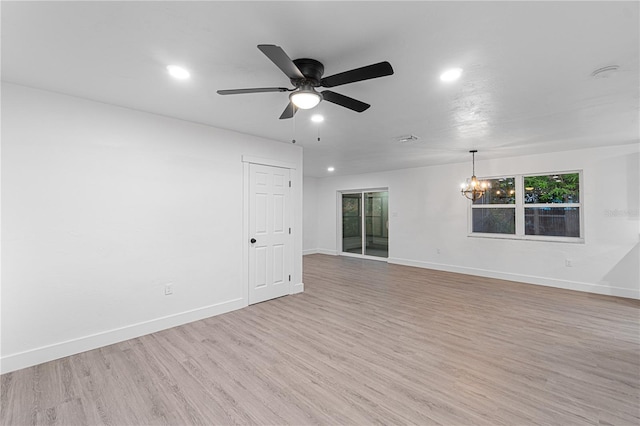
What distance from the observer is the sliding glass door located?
8172 millimetres

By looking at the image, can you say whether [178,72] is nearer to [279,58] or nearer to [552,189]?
[279,58]

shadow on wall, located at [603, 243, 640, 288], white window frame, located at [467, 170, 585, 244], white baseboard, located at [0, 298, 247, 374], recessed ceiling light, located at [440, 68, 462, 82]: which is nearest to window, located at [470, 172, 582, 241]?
white window frame, located at [467, 170, 585, 244]

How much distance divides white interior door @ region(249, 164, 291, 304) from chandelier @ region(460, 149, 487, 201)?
3704 millimetres

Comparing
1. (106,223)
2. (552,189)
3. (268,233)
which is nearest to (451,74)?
(268,233)

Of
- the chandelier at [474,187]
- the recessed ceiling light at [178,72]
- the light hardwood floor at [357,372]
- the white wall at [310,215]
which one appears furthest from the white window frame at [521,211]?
the recessed ceiling light at [178,72]

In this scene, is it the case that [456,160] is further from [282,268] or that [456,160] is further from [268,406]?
[268,406]

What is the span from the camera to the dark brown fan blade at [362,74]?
1.67 m

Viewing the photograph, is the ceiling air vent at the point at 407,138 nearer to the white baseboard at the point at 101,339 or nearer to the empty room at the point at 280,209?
the empty room at the point at 280,209

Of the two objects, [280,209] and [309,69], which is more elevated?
[309,69]

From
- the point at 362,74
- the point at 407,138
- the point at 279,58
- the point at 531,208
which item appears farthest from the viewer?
the point at 531,208

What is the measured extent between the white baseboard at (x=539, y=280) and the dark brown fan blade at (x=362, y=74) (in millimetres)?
5710

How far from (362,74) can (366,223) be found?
684cm

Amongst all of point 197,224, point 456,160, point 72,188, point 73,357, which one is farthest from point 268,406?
point 456,160

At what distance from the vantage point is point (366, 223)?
8.43m
